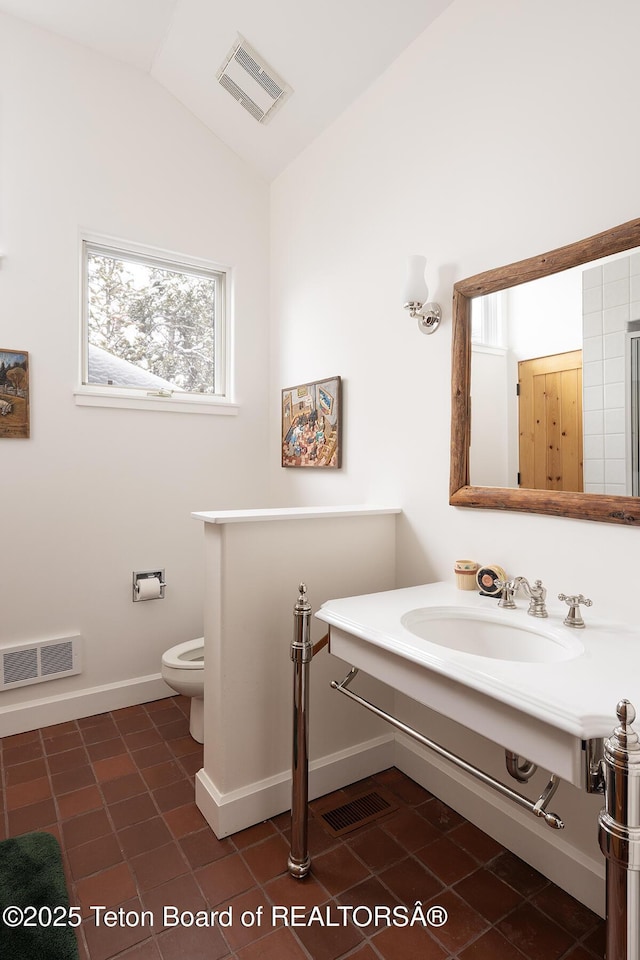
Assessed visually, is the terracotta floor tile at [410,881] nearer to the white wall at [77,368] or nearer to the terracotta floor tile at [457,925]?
the terracotta floor tile at [457,925]

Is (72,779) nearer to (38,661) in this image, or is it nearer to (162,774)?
(162,774)

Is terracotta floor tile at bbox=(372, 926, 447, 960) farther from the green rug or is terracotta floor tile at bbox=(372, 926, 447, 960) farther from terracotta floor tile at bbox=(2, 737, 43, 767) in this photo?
terracotta floor tile at bbox=(2, 737, 43, 767)

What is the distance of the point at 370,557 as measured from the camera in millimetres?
2066

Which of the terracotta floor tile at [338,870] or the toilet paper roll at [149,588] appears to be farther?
the toilet paper roll at [149,588]

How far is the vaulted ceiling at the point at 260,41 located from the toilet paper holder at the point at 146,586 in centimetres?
236

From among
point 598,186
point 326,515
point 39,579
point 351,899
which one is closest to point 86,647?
point 39,579

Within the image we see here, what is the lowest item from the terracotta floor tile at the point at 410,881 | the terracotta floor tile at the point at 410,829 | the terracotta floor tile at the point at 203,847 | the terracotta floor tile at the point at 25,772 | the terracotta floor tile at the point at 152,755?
the terracotta floor tile at the point at 410,881

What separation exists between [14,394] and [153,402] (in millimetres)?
629

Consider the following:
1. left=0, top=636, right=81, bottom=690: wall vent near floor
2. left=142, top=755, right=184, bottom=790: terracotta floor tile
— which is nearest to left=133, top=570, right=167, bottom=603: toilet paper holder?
left=0, top=636, right=81, bottom=690: wall vent near floor

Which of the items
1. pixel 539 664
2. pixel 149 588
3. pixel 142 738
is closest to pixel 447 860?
pixel 539 664

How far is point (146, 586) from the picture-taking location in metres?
2.66

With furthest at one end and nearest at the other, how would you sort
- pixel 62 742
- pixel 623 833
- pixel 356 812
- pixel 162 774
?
pixel 62 742 < pixel 162 774 < pixel 356 812 < pixel 623 833

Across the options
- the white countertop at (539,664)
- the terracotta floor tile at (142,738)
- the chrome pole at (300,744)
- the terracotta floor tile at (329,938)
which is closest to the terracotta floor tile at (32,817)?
the terracotta floor tile at (142,738)

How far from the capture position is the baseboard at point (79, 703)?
2377mm
